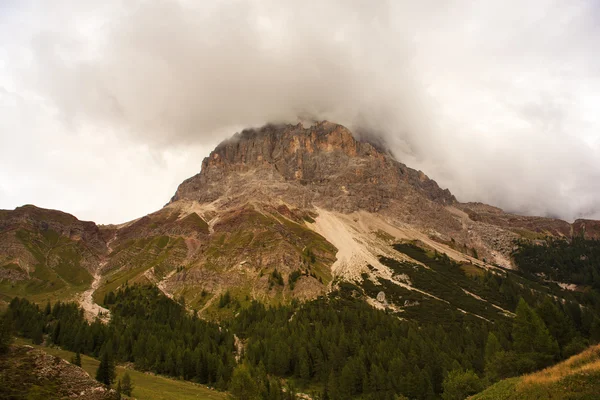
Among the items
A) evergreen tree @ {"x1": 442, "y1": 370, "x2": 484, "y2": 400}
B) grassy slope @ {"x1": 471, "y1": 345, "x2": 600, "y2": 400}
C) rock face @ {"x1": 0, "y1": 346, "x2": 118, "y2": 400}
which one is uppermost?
grassy slope @ {"x1": 471, "y1": 345, "x2": 600, "y2": 400}

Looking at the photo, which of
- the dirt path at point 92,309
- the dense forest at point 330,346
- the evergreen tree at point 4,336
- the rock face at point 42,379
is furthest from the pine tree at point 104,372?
the dirt path at point 92,309

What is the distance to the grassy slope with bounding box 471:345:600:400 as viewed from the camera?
2411cm

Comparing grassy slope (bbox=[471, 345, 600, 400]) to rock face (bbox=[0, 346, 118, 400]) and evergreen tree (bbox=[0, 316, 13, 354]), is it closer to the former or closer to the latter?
rock face (bbox=[0, 346, 118, 400])

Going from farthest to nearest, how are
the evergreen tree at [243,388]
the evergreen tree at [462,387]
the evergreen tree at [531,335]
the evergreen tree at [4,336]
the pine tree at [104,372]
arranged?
the evergreen tree at [462,387]
the evergreen tree at [531,335]
the evergreen tree at [243,388]
the pine tree at [104,372]
the evergreen tree at [4,336]

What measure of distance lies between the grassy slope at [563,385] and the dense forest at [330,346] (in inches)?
1458

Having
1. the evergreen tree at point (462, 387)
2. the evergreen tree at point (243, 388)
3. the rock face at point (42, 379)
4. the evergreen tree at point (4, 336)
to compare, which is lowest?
the evergreen tree at point (243, 388)

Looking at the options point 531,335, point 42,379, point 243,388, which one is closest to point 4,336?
point 42,379

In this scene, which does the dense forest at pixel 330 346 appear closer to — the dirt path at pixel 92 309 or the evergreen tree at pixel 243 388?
the evergreen tree at pixel 243 388

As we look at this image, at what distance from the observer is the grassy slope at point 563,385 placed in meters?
24.1

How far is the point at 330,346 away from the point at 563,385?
288 ft

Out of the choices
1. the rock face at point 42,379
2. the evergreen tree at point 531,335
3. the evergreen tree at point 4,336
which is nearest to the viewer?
the rock face at point 42,379

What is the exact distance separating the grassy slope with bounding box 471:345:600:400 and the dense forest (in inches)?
1458

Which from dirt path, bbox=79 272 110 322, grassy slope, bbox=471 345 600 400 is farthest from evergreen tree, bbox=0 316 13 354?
dirt path, bbox=79 272 110 322

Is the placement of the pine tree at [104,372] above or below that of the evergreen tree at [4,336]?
below
